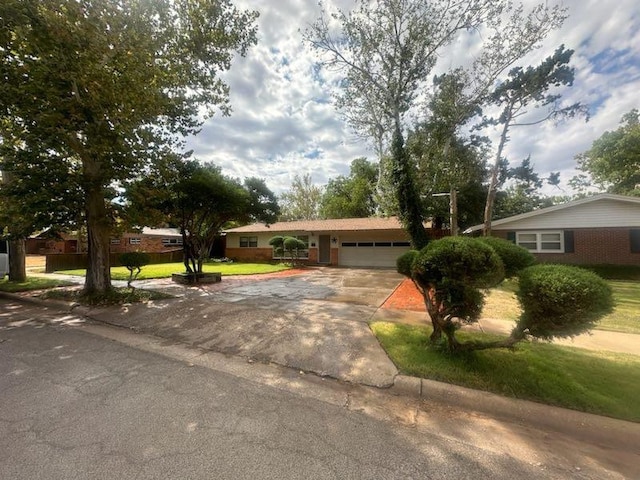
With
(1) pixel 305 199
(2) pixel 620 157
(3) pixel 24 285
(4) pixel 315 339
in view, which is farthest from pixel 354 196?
(4) pixel 315 339

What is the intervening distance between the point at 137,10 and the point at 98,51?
1648 mm

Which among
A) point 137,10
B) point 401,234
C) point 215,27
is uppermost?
point 215,27

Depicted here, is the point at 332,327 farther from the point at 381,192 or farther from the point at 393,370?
the point at 381,192

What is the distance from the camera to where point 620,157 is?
22.9 m

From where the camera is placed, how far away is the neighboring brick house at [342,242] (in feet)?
62.5

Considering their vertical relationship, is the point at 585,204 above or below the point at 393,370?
above

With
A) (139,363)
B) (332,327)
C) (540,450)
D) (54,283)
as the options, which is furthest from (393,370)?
(54,283)

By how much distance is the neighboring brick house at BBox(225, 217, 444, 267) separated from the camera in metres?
19.1

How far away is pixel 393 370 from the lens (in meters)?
3.72

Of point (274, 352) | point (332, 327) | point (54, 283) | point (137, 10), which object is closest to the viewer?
point (274, 352)

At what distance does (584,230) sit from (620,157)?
1602cm

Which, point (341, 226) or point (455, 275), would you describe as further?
point (341, 226)

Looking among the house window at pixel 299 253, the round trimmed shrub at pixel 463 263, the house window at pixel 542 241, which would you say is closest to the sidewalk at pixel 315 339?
the round trimmed shrub at pixel 463 263

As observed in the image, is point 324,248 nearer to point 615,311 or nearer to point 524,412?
point 615,311
